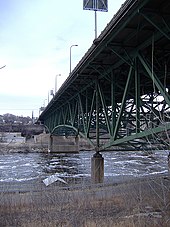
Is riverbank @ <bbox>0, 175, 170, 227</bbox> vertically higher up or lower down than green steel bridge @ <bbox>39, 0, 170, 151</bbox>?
lower down

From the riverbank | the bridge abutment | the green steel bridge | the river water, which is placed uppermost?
the green steel bridge

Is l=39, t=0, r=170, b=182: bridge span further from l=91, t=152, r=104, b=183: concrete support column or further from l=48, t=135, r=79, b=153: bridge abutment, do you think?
l=48, t=135, r=79, b=153: bridge abutment

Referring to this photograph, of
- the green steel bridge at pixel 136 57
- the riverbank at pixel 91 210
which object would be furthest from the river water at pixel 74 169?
the riverbank at pixel 91 210

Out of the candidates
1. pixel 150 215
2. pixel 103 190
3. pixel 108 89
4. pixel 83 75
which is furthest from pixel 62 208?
pixel 108 89

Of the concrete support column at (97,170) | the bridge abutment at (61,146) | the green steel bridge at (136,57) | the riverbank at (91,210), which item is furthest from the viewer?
the bridge abutment at (61,146)

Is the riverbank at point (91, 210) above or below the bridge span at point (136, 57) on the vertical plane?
below

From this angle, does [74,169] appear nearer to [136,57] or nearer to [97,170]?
[97,170]

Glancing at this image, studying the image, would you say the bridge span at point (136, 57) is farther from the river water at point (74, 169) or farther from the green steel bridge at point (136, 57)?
the river water at point (74, 169)

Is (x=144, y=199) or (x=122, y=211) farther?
(x=144, y=199)

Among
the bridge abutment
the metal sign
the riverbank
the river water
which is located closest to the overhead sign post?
the metal sign

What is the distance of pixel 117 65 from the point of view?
47.0 feet

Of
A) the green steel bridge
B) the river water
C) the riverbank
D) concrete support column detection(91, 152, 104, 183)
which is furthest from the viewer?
the river water

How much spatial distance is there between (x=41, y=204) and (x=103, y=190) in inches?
200

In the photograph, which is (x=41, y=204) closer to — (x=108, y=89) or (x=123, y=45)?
(x=123, y=45)
